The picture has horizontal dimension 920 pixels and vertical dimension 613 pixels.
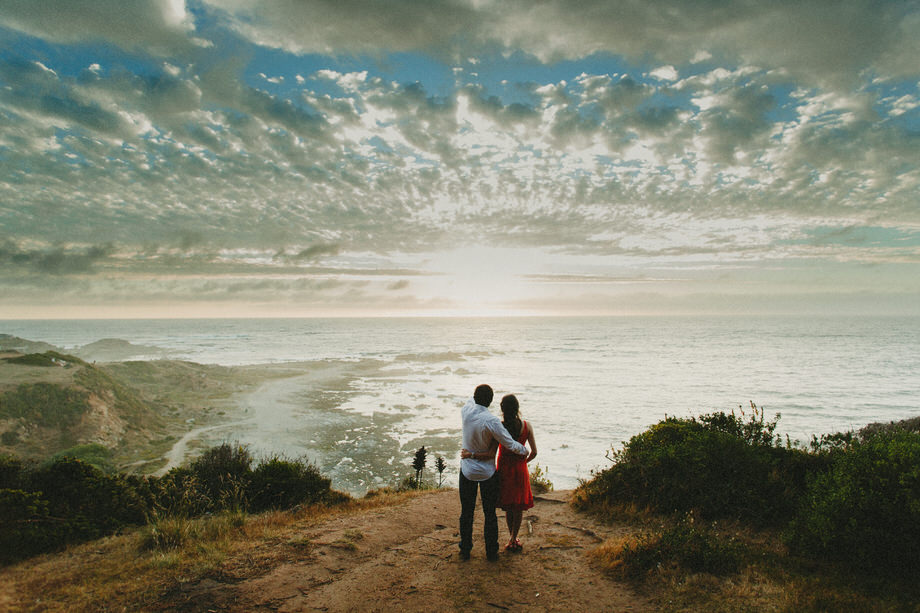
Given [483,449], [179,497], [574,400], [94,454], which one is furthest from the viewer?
[574,400]

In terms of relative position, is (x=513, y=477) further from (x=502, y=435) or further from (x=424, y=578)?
(x=424, y=578)

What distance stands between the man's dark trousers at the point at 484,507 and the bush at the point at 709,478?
129 inches

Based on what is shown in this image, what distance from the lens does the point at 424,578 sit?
5.50 meters

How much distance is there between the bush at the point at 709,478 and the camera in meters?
7.12

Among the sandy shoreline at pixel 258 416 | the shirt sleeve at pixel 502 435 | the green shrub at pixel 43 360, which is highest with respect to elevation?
the shirt sleeve at pixel 502 435

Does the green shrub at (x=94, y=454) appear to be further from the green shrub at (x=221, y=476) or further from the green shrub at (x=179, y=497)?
the green shrub at (x=179, y=497)

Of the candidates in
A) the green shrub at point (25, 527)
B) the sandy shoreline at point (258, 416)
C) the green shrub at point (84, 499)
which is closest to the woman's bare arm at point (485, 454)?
the green shrub at point (84, 499)

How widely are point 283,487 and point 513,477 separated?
7132 millimetres

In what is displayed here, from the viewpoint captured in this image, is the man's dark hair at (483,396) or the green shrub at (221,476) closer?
the man's dark hair at (483,396)

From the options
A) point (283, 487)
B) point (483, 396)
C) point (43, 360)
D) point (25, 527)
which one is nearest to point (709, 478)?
point (483, 396)

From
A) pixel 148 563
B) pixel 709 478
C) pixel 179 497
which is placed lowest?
pixel 179 497

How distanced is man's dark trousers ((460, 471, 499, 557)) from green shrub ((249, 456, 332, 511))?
5.55 metres

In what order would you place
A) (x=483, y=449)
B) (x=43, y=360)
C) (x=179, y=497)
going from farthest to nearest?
(x=43, y=360) → (x=179, y=497) → (x=483, y=449)

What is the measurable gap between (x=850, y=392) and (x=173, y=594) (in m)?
43.1
